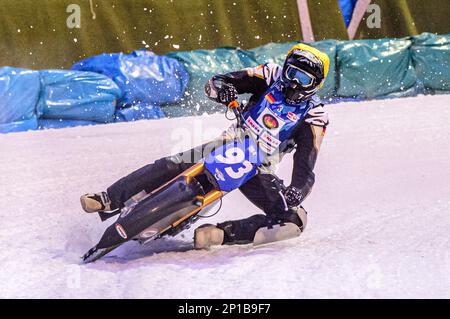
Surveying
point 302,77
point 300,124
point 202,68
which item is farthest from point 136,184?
point 202,68

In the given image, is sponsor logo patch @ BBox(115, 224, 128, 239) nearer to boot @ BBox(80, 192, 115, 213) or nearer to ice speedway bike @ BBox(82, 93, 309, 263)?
ice speedway bike @ BBox(82, 93, 309, 263)

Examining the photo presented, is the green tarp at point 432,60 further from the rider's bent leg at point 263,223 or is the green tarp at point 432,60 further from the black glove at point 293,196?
the black glove at point 293,196

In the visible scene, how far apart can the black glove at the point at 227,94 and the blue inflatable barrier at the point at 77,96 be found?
5231 millimetres

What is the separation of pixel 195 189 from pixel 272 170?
53 centimetres

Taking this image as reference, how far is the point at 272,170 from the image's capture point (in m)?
4.17

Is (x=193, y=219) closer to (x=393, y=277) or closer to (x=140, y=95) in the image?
(x=393, y=277)

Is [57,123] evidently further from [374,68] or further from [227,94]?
[227,94]

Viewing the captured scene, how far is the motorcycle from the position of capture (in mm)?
3764

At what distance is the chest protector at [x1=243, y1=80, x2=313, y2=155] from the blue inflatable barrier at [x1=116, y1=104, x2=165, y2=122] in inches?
219

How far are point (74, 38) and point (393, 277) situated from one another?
807 cm

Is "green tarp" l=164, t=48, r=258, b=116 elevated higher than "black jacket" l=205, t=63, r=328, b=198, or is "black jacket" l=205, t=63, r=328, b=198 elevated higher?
"black jacket" l=205, t=63, r=328, b=198

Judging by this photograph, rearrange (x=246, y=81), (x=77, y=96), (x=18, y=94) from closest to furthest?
(x=246, y=81)
(x=18, y=94)
(x=77, y=96)

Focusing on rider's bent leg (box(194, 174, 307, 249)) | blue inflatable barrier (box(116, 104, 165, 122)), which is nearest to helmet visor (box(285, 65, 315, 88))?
rider's bent leg (box(194, 174, 307, 249))
